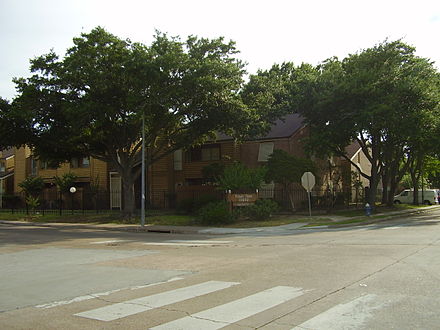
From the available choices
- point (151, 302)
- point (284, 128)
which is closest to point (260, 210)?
point (284, 128)

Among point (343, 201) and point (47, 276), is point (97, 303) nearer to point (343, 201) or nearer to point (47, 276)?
point (47, 276)

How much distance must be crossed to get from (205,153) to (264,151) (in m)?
6.10

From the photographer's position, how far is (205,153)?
39.8 metres

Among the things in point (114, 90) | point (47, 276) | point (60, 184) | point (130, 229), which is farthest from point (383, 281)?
point (60, 184)

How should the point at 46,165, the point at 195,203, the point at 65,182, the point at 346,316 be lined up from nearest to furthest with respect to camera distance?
the point at 346,316 < the point at 195,203 < the point at 65,182 < the point at 46,165

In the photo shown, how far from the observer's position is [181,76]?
24.7 m

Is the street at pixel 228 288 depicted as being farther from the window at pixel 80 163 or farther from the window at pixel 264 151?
the window at pixel 80 163

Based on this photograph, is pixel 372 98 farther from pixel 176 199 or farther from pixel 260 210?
pixel 176 199

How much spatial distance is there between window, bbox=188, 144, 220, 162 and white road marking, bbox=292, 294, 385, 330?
107 ft

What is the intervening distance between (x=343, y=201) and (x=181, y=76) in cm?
2061

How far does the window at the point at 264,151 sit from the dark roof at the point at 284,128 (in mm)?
705

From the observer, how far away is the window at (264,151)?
36.0 m

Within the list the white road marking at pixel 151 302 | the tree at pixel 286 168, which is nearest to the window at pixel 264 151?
the tree at pixel 286 168

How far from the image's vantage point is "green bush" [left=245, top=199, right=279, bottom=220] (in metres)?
25.8
